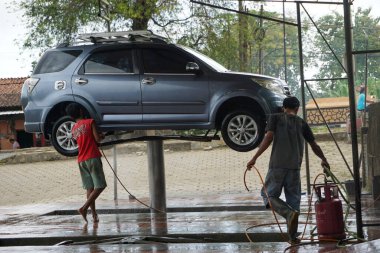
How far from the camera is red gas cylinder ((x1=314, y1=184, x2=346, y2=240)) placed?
32.0 feet

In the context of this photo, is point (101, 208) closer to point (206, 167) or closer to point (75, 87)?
point (75, 87)

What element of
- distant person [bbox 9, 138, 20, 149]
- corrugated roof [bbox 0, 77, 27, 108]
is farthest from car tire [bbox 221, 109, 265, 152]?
corrugated roof [bbox 0, 77, 27, 108]

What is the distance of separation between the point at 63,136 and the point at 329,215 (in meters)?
5.47

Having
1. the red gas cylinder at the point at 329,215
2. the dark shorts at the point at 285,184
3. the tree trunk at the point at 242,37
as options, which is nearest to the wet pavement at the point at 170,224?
the red gas cylinder at the point at 329,215

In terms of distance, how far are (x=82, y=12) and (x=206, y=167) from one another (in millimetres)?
7125

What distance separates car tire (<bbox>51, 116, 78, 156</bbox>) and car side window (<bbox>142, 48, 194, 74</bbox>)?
5.21 ft

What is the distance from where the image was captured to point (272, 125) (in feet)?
32.7

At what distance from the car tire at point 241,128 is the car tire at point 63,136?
8.43 feet

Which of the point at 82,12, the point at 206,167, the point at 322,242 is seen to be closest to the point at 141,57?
the point at 322,242

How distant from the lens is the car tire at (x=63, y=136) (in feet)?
44.3

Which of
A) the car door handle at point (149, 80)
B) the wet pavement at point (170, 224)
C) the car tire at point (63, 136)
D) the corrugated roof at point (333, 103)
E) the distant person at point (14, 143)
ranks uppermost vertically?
the car door handle at point (149, 80)

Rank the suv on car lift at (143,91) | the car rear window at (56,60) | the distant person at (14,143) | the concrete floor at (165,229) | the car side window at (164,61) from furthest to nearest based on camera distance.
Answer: the distant person at (14,143)
the car rear window at (56,60)
the car side window at (164,61)
the suv on car lift at (143,91)
the concrete floor at (165,229)

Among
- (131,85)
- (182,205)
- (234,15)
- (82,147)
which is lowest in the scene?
(182,205)

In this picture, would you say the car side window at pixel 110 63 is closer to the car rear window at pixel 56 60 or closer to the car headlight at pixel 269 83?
the car rear window at pixel 56 60
